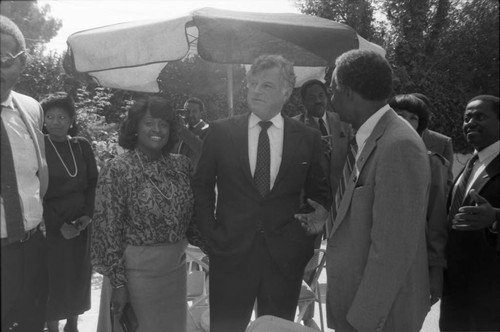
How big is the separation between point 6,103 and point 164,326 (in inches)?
64.4

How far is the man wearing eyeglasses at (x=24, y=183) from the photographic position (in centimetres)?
286

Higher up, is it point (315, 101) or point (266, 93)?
point (266, 93)

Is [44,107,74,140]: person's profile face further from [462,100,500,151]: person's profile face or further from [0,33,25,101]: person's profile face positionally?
[462,100,500,151]: person's profile face

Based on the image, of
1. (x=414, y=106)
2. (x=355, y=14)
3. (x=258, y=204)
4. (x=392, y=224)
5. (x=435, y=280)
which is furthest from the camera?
(x=355, y=14)

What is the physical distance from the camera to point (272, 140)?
10.4 feet

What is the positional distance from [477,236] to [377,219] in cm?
103

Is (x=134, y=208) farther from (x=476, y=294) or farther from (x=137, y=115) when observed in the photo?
(x=476, y=294)

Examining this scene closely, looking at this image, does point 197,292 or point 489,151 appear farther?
point 197,292

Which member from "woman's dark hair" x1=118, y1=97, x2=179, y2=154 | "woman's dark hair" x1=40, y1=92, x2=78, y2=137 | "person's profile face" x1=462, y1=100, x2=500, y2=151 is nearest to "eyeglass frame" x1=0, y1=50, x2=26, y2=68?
"woman's dark hair" x1=118, y1=97, x2=179, y2=154

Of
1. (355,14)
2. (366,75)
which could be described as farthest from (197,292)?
(355,14)

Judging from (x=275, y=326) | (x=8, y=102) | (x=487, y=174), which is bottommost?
(x=275, y=326)

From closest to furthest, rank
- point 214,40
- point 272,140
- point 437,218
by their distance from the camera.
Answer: point 437,218 < point 272,140 < point 214,40

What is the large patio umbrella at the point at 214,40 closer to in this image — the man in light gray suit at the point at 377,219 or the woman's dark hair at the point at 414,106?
the woman's dark hair at the point at 414,106

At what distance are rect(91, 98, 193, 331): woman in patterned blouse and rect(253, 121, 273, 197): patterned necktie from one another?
478 millimetres
